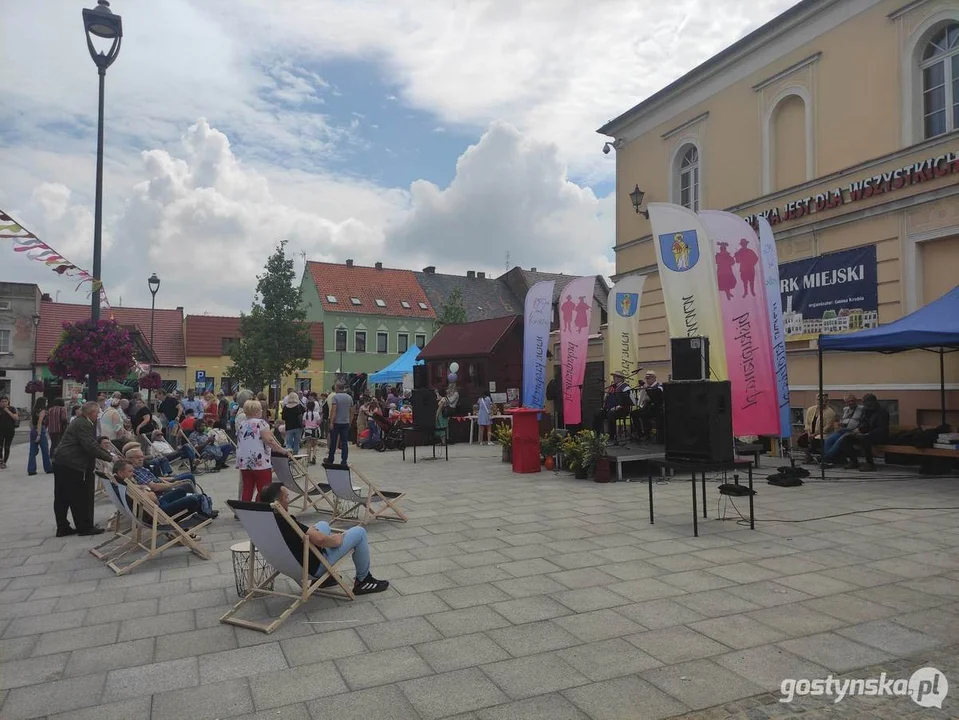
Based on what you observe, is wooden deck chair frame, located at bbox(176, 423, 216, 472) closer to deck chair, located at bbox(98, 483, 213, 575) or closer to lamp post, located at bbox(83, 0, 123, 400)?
lamp post, located at bbox(83, 0, 123, 400)

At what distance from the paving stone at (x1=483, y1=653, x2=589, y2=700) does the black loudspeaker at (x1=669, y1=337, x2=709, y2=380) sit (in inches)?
171

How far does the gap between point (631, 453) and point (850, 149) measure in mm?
8267

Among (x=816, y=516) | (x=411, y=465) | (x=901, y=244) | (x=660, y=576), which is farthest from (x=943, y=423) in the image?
(x=411, y=465)

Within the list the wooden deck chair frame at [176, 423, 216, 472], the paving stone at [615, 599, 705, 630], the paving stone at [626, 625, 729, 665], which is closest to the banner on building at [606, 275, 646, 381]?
the wooden deck chair frame at [176, 423, 216, 472]

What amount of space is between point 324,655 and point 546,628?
4.71 feet

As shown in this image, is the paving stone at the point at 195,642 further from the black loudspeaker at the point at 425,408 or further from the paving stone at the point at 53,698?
the black loudspeaker at the point at 425,408

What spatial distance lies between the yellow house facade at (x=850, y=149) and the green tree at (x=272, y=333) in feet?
80.2

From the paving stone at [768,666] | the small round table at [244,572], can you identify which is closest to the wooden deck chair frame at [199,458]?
the small round table at [244,572]

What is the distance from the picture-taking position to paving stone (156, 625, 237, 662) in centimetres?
418

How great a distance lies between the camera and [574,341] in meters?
14.0

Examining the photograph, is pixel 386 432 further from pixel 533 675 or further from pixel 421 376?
pixel 533 675

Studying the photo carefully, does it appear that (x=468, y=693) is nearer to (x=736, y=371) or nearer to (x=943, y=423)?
(x=736, y=371)

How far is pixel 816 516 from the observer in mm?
7859

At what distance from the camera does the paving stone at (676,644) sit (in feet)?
A: 13.0
